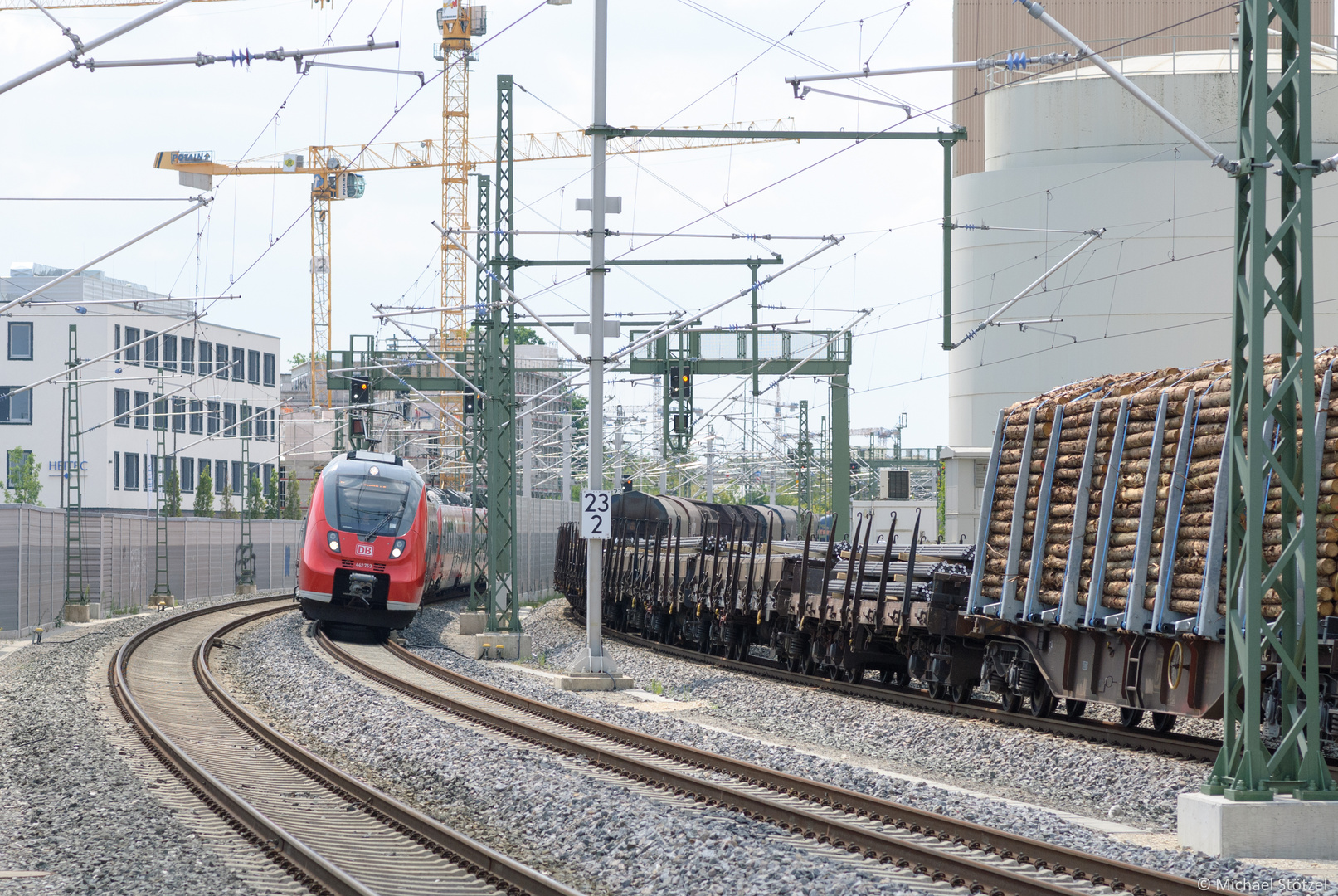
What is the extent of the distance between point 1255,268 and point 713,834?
504 cm

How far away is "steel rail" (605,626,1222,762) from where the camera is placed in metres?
13.5

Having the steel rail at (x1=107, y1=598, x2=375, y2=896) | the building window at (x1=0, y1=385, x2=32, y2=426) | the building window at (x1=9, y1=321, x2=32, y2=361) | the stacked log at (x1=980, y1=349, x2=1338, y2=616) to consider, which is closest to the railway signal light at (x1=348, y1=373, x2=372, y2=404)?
the steel rail at (x1=107, y1=598, x2=375, y2=896)

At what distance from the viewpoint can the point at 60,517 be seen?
109 feet

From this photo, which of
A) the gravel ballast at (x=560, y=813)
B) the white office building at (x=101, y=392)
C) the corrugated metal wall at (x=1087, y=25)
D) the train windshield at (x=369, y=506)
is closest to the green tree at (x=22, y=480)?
the white office building at (x=101, y=392)

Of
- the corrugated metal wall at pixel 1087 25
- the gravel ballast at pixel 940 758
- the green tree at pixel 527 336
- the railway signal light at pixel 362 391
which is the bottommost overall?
the gravel ballast at pixel 940 758

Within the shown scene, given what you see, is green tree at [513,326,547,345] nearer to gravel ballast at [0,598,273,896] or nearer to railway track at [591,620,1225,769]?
railway track at [591,620,1225,769]

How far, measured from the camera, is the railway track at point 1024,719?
1351 cm

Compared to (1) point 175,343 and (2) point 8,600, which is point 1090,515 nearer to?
(2) point 8,600

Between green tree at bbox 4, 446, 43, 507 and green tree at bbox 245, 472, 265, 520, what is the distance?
891cm

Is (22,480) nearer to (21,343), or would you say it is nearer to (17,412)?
(17,412)

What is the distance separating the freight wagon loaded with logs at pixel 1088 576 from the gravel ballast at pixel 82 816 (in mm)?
7645

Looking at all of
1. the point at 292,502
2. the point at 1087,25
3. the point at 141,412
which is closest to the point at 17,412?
the point at 141,412

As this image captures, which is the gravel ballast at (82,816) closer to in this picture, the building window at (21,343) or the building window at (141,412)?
the building window at (21,343)

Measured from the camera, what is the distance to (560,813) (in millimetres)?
11070
